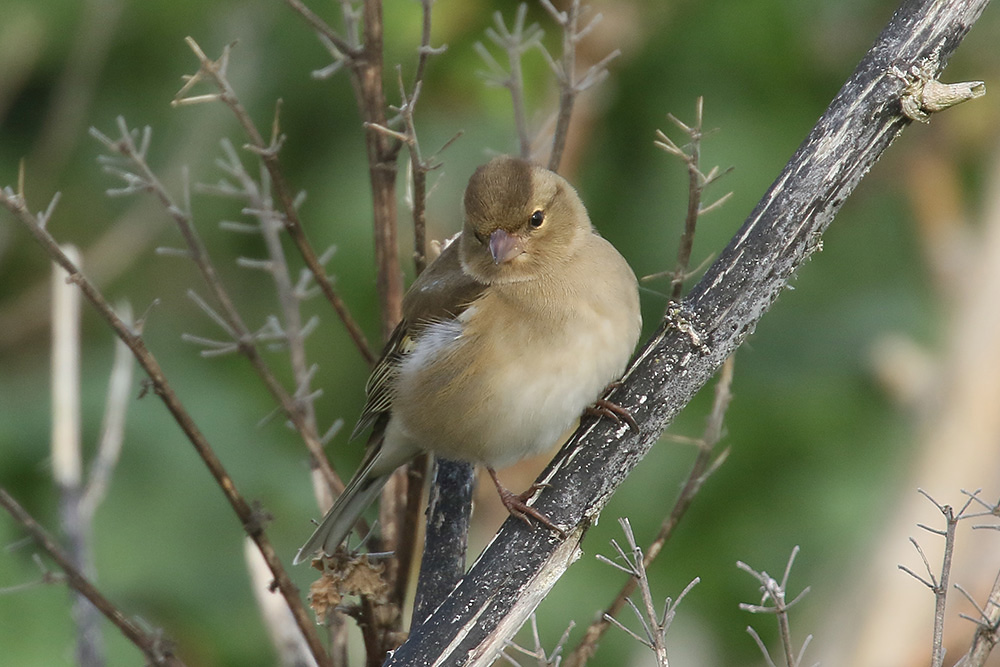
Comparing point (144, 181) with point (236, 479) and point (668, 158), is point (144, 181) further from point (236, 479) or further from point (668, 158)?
point (668, 158)

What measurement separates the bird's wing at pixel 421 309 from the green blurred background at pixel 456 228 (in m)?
1.26

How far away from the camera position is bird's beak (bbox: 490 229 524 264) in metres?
2.80

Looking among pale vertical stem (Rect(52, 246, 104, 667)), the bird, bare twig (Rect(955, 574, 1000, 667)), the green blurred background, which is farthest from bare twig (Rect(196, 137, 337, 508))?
the green blurred background

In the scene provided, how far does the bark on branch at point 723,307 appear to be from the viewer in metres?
1.95

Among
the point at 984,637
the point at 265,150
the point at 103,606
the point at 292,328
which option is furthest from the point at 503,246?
the point at 984,637

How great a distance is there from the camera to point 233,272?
4.85 meters

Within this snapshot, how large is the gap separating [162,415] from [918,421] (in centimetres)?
286

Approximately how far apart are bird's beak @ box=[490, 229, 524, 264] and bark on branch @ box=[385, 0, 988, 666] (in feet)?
2.41

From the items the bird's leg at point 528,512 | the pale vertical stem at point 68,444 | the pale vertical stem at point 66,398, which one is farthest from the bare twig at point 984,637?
the pale vertical stem at point 66,398

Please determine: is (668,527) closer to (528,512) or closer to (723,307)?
(528,512)

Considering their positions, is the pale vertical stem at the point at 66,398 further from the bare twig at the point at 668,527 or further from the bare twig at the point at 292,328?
the bare twig at the point at 668,527

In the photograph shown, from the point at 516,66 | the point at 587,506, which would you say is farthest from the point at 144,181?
the point at 587,506

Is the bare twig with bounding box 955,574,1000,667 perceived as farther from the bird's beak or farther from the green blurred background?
the green blurred background

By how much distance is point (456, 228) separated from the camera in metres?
4.32
